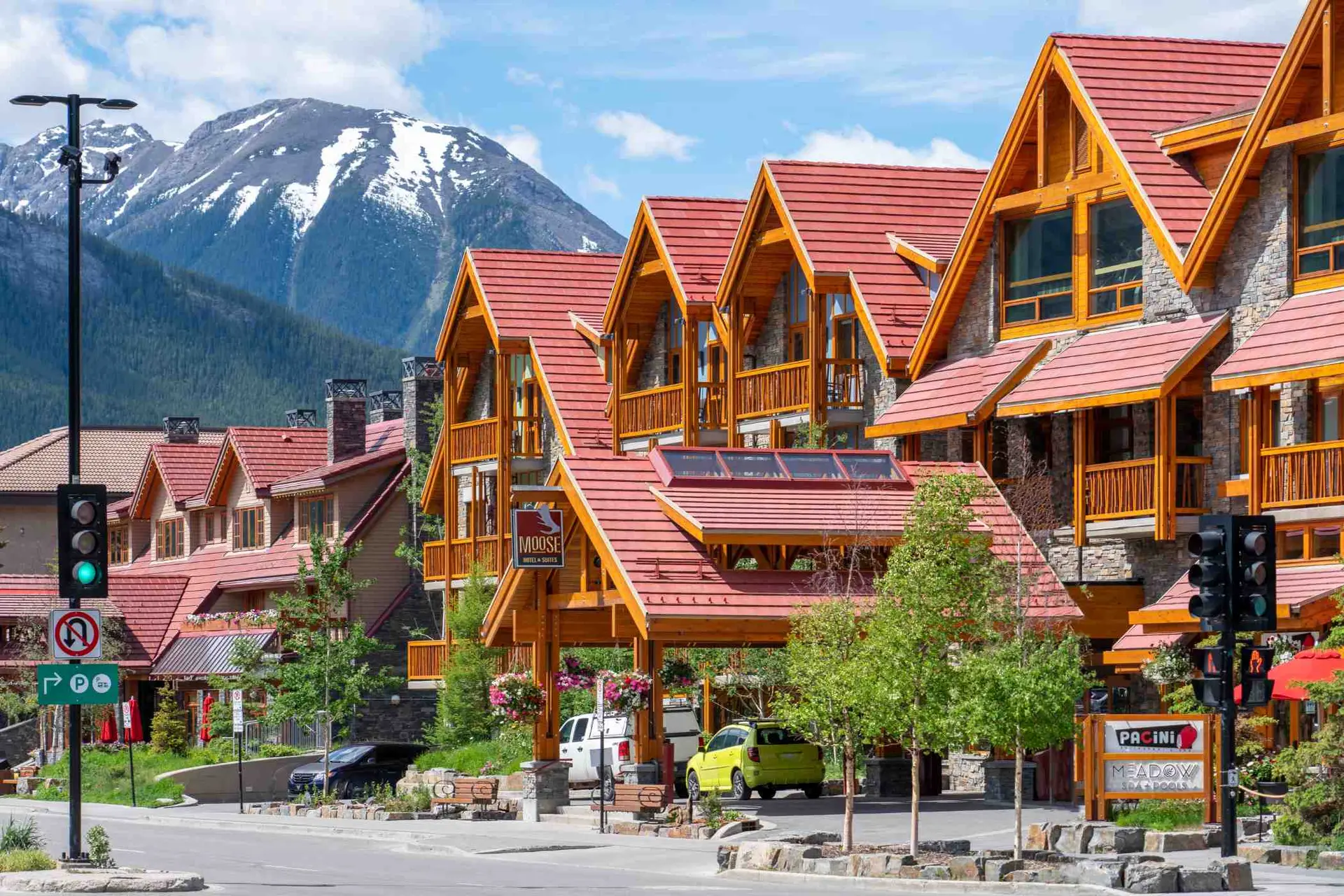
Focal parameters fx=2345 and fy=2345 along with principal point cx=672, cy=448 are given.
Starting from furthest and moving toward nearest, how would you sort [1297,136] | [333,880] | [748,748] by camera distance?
[748,748], [1297,136], [333,880]

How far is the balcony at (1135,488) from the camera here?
38.2 m

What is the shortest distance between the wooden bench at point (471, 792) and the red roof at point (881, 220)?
11082 millimetres

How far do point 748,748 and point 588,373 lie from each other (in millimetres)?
16145

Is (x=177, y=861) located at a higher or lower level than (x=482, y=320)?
lower

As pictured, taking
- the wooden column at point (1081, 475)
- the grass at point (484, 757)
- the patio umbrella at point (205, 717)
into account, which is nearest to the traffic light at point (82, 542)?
the wooden column at point (1081, 475)

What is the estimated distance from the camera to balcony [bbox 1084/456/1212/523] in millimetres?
38188

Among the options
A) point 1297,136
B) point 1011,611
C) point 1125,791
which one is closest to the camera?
point 1125,791

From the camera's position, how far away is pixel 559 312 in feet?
189

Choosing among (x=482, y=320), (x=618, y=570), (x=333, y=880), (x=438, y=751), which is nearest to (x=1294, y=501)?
(x=618, y=570)

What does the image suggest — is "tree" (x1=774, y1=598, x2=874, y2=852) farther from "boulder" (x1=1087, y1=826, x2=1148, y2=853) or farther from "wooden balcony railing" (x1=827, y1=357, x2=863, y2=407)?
"wooden balcony railing" (x1=827, y1=357, x2=863, y2=407)

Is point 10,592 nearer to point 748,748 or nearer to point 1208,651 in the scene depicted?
point 748,748

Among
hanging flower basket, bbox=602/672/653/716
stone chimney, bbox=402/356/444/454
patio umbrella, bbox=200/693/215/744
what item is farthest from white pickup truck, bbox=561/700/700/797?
stone chimney, bbox=402/356/444/454

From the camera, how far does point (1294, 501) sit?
115 feet

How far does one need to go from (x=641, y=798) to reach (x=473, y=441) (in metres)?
22.5
